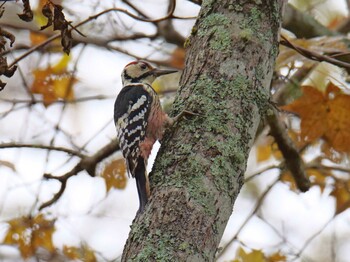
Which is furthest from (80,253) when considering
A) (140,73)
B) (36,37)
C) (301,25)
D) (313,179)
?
(301,25)

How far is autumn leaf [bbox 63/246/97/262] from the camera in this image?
555cm

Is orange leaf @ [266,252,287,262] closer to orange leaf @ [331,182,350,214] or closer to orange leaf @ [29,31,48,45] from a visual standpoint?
orange leaf @ [331,182,350,214]

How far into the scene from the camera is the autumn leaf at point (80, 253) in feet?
18.2

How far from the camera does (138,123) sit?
15.6 ft

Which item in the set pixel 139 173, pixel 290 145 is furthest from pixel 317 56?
pixel 139 173

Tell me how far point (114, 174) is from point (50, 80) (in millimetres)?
1205

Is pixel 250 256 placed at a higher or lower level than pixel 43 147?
lower

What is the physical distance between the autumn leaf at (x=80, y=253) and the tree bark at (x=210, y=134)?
2222 mm

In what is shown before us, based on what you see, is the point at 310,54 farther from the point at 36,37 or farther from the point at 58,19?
the point at 36,37

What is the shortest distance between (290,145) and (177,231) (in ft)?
7.86

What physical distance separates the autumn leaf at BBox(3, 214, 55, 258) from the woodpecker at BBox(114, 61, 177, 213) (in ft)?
3.86

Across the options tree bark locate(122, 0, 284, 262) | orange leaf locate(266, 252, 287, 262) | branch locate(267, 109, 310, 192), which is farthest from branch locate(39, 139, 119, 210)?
orange leaf locate(266, 252, 287, 262)

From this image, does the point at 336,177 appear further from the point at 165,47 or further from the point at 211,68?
the point at 211,68

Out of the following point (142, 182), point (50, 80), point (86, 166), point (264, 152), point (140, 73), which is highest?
point (50, 80)
